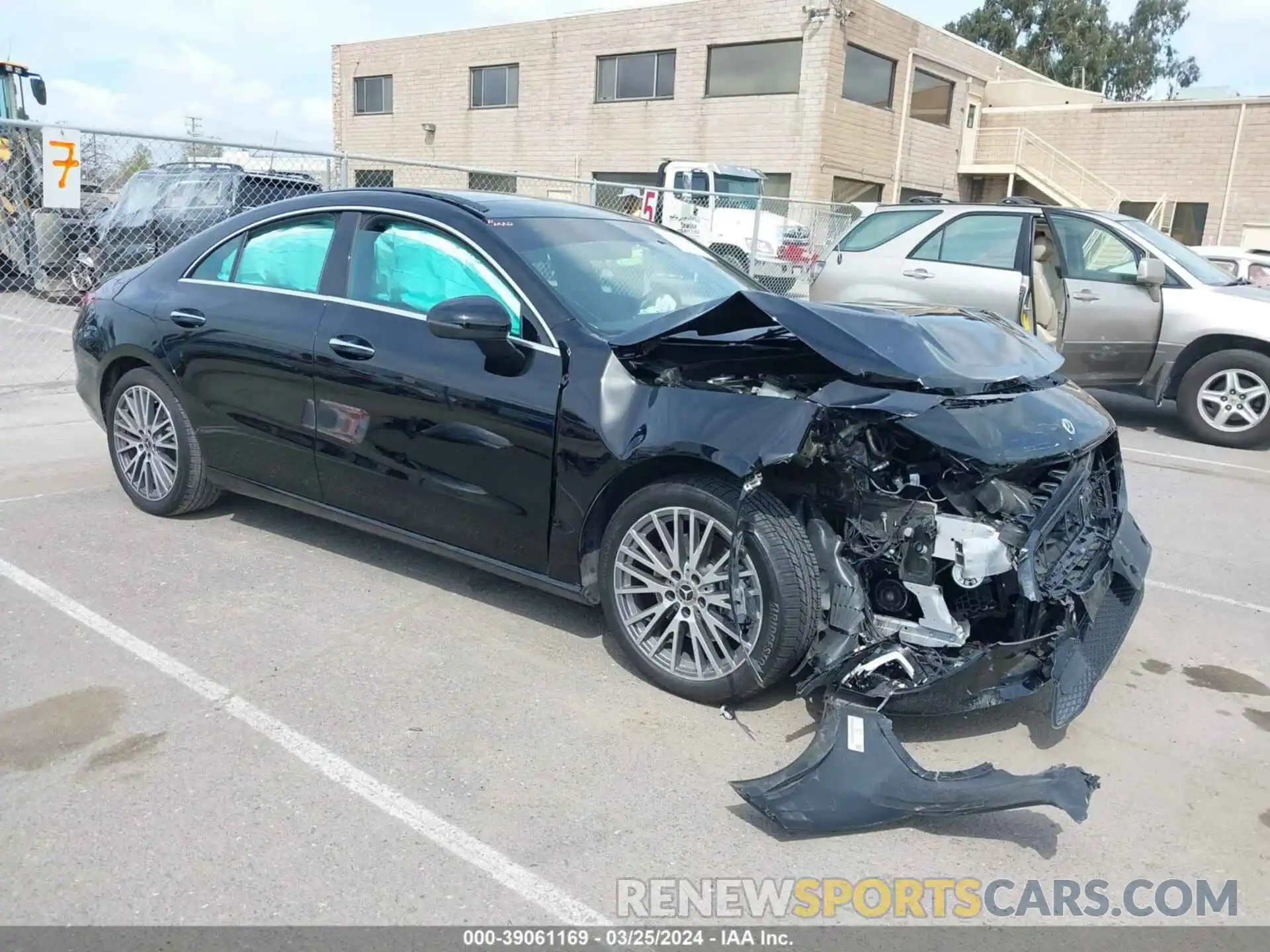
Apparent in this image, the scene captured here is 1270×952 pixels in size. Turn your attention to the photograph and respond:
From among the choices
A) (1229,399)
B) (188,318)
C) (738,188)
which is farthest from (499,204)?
(738,188)

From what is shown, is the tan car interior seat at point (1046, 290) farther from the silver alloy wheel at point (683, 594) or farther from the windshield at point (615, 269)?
the silver alloy wheel at point (683, 594)

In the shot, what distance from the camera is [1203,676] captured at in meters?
4.10

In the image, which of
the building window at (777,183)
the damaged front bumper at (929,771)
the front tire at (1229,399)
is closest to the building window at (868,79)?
the building window at (777,183)

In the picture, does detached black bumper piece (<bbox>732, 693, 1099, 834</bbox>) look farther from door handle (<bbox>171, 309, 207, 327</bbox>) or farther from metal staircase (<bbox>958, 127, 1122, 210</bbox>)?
metal staircase (<bbox>958, 127, 1122, 210</bbox>)

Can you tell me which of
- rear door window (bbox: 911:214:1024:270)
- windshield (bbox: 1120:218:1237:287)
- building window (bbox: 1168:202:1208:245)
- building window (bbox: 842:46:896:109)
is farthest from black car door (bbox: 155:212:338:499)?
building window (bbox: 1168:202:1208:245)

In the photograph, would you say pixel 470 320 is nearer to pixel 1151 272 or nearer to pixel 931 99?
pixel 1151 272

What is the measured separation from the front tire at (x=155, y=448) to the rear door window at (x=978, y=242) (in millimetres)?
6333

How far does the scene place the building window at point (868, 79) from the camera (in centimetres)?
2505

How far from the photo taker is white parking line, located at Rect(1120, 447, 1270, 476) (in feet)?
25.6

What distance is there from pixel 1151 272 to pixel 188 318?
7.26 m

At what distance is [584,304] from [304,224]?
1.64m

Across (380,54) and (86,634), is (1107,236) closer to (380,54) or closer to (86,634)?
(86,634)

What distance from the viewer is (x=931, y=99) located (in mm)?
28203

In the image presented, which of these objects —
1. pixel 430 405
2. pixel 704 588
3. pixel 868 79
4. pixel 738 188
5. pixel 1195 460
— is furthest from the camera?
pixel 868 79
